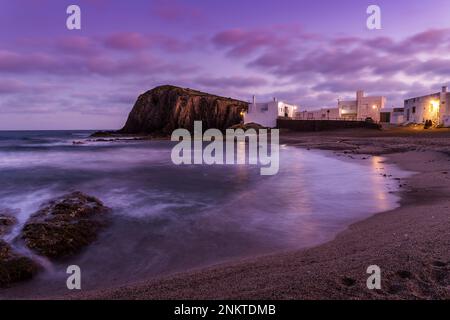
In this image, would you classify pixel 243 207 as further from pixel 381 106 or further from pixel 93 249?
pixel 381 106

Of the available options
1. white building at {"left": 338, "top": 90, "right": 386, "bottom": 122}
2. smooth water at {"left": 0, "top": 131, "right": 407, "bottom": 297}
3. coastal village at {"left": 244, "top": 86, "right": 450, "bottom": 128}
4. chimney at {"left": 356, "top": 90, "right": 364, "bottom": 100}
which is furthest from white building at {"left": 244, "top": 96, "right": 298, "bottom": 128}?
smooth water at {"left": 0, "top": 131, "right": 407, "bottom": 297}

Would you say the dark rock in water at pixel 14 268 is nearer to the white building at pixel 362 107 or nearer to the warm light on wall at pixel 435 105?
the warm light on wall at pixel 435 105

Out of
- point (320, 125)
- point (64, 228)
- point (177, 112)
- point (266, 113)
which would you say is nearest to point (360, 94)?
point (320, 125)

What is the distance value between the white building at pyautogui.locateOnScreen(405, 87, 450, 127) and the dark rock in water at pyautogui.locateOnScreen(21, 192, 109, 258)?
35.1m

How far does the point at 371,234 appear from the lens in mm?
4676

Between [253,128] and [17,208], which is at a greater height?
[253,128]

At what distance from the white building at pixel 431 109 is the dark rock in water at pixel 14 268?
36625 millimetres

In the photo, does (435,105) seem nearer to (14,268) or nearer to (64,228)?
(64,228)

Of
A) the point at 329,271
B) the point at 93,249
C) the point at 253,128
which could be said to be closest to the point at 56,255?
the point at 93,249

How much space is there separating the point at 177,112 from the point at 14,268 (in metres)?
A: 65.5

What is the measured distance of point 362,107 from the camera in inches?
1977

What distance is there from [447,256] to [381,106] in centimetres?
5229

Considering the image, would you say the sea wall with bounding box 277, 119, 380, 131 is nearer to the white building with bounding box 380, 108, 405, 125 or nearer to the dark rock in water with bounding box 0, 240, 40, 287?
the white building with bounding box 380, 108, 405, 125

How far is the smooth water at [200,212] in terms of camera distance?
439 cm
